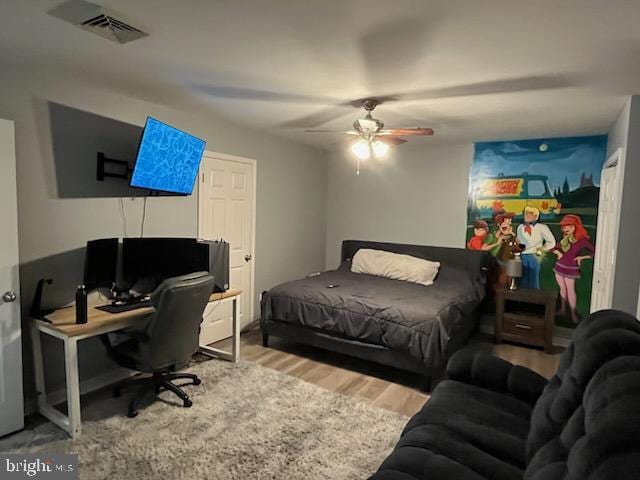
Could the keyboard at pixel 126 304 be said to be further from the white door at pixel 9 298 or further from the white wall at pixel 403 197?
the white wall at pixel 403 197

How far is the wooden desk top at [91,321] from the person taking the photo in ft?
7.60

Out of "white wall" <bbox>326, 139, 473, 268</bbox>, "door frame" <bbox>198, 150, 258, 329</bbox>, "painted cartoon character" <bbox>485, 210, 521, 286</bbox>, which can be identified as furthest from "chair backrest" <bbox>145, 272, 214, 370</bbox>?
"painted cartoon character" <bbox>485, 210, 521, 286</bbox>

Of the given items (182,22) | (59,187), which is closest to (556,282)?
(182,22)

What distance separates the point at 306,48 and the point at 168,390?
258cm

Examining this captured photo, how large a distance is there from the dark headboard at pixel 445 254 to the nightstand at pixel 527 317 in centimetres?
35

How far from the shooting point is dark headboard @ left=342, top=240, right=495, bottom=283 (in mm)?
4422

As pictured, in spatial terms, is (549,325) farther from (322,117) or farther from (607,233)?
(322,117)

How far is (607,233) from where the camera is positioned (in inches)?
127

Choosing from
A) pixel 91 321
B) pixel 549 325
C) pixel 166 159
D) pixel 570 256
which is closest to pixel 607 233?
pixel 570 256

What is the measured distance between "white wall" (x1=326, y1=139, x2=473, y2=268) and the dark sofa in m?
2.95

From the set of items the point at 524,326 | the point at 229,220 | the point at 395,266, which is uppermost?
the point at 229,220

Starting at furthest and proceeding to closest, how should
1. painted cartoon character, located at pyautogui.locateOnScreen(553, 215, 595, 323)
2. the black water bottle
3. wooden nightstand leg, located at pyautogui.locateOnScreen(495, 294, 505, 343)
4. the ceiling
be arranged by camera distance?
wooden nightstand leg, located at pyautogui.locateOnScreen(495, 294, 505, 343)
painted cartoon character, located at pyautogui.locateOnScreen(553, 215, 595, 323)
the black water bottle
the ceiling

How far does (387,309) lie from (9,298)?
8.59 feet

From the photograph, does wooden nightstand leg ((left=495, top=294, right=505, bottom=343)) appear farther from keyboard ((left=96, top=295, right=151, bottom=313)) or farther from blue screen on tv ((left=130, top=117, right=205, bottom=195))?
keyboard ((left=96, top=295, right=151, bottom=313))
